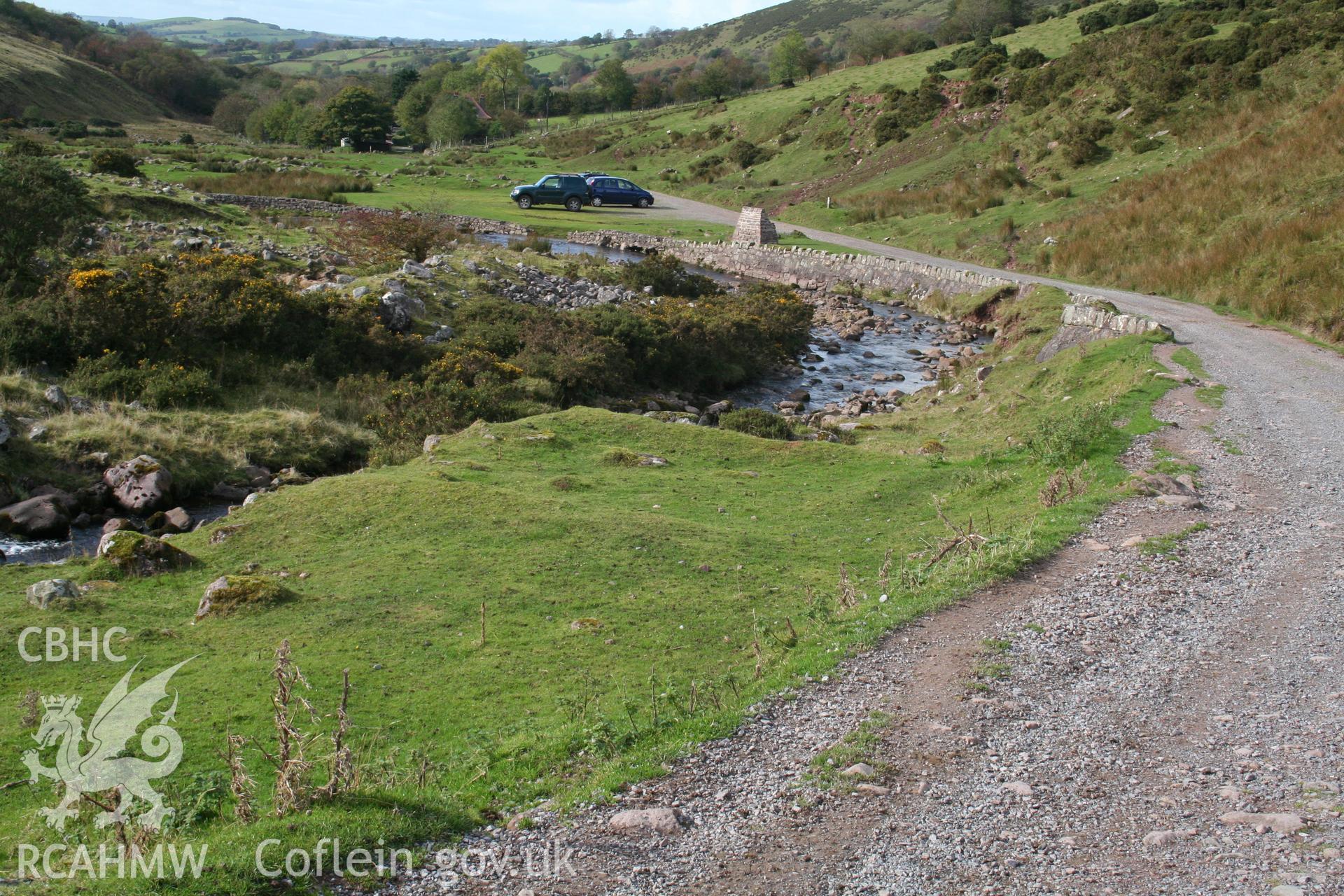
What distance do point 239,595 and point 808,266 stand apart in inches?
1533

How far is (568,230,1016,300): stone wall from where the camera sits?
133 feet

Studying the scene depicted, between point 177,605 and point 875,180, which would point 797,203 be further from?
point 177,605

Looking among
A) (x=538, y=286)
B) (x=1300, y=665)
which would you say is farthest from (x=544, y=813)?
Result: (x=538, y=286)

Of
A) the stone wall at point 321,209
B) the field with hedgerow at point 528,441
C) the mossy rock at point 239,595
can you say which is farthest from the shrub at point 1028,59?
the mossy rock at point 239,595

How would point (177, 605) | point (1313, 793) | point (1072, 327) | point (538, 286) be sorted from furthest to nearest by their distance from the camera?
point (538, 286) < point (1072, 327) < point (177, 605) < point (1313, 793)

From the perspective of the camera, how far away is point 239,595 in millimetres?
10898

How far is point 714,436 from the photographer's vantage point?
62.8 ft

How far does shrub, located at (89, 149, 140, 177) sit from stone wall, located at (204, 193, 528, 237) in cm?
394

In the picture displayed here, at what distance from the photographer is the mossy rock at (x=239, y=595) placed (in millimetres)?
10742

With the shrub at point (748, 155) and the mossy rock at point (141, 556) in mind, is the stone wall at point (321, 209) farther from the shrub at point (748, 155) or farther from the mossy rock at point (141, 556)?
the mossy rock at point (141, 556)

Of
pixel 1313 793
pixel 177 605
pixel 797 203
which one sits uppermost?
pixel 797 203

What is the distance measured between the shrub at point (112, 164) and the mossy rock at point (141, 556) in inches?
1746

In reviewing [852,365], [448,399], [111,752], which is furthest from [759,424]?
[111,752]

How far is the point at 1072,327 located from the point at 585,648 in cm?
2142
